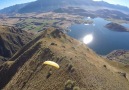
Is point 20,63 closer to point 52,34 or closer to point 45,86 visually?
point 52,34

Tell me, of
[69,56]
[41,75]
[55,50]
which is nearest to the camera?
[41,75]

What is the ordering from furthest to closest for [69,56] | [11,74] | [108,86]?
[11,74]
[69,56]
[108,86]

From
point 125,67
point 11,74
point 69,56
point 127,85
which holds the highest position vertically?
point 69,56

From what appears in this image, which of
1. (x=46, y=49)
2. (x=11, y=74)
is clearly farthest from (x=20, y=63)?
(x=46, y=49)

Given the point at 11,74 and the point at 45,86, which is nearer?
the point at 45,86

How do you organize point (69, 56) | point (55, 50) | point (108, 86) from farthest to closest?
point (55, 50)
point (69, 56)
point (108, 86)

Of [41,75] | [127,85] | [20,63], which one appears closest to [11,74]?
[20,63]

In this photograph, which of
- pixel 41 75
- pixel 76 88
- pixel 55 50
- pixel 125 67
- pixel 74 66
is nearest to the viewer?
pixel 76 88

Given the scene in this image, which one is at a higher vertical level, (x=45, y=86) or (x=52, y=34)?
(x=45, y=86)

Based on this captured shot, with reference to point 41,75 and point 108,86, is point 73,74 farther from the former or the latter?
point 41,75
